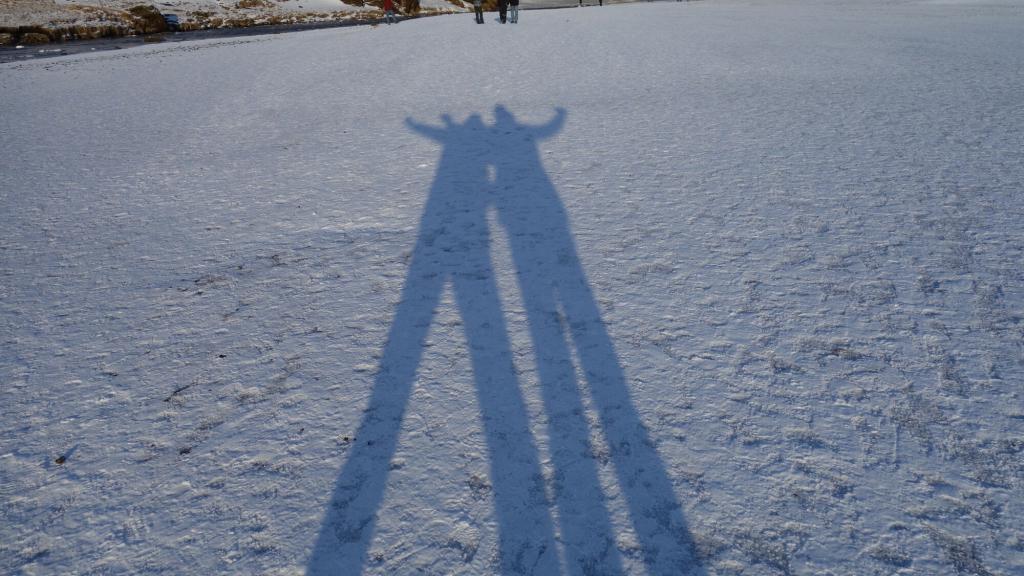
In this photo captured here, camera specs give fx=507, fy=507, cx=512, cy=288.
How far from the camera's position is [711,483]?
2.14 meters

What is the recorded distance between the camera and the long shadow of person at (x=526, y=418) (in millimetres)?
1955

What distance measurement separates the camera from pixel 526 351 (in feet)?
9.51

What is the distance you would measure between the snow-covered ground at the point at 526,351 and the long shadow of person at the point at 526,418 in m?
0.02

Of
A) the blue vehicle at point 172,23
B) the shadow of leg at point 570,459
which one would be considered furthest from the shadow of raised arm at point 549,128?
the blue vehicle at point 172,23

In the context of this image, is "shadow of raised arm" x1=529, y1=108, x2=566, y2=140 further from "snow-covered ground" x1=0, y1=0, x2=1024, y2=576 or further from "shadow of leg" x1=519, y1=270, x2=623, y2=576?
"shadow of leg" x1=519, y1=270, x2=623, y2=576

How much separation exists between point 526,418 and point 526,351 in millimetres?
504

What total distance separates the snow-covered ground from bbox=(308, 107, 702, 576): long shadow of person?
2 cm

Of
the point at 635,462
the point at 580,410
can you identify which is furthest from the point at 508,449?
the point at 635,462

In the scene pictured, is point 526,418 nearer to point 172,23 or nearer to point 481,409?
point 481,409

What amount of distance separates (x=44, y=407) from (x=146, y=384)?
478 millimetres

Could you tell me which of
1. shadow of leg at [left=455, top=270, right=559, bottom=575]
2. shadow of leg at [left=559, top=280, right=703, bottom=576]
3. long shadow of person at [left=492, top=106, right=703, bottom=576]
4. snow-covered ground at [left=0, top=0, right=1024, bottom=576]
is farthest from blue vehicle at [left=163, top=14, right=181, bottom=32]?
shadow of leg at [left=559, top=280, right=703, bottom=576]

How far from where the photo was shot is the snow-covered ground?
79.0 inches

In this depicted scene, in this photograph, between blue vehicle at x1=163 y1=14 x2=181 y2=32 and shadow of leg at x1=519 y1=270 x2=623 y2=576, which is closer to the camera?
shadow of leg at x1=519 y1=270 x2=623 y2=576

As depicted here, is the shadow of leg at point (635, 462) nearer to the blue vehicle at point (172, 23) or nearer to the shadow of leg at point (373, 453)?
the shadow of leg at point (373, 453)
